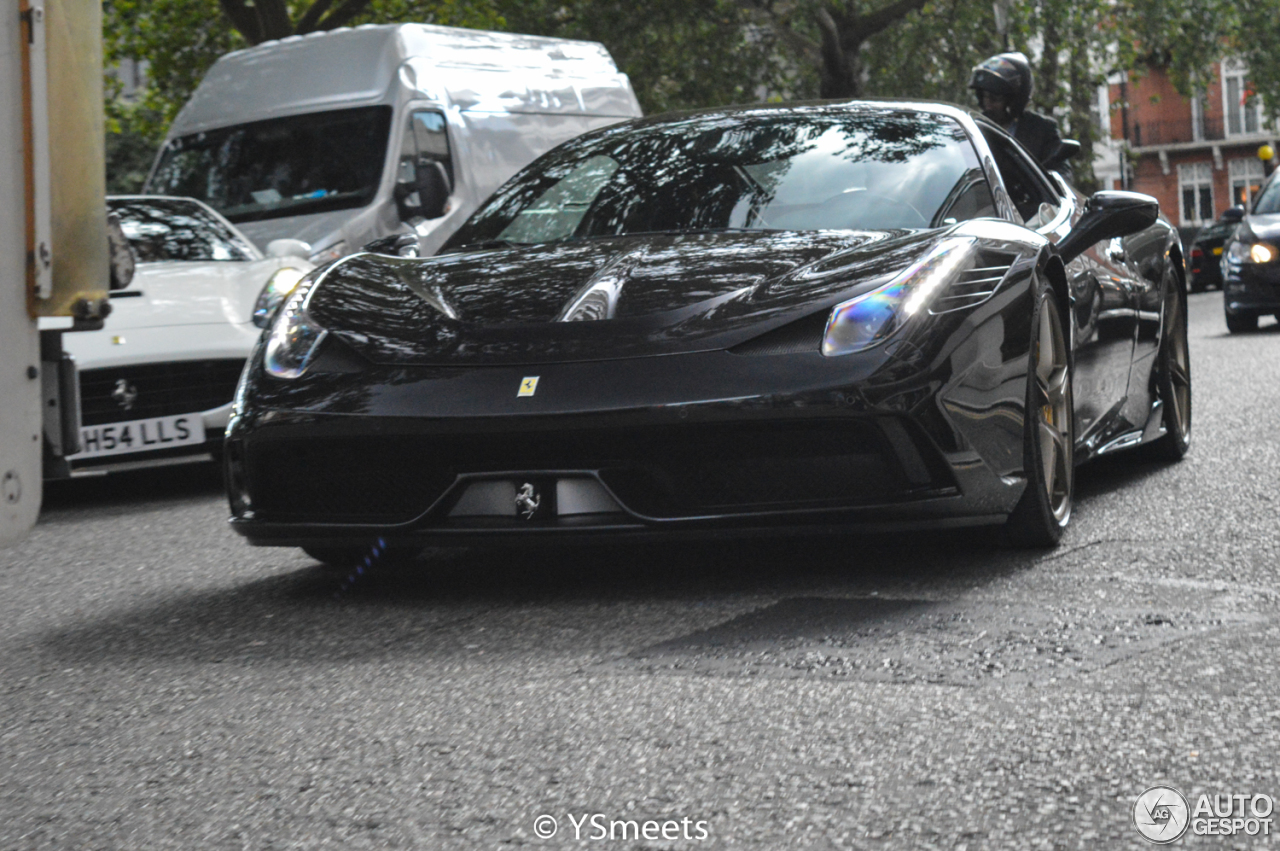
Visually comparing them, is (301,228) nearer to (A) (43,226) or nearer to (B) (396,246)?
(B) (396,246)

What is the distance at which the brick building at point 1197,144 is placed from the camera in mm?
68625

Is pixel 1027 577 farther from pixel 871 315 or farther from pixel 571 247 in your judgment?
pixel 571 247

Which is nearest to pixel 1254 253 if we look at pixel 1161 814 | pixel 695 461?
pixel 695 461

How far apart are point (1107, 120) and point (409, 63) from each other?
62890 mm

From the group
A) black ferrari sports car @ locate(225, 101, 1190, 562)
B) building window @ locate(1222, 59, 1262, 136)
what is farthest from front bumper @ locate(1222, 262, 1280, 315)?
building window @ locate(1222, 59, 1262, 136)

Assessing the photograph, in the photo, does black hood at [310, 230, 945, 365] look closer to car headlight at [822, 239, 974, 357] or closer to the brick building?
car headlight at [822, 239, 974, 357]

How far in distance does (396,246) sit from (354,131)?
6704mm

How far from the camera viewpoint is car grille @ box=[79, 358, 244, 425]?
24.8ft

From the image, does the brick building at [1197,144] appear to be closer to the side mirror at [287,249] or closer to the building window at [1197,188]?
the building window at [1197,188]

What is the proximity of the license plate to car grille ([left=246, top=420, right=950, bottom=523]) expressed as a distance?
3240 millimetres

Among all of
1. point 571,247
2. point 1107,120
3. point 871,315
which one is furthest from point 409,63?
point 1107,120

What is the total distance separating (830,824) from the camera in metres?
2.73

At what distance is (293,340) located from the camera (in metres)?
4.88

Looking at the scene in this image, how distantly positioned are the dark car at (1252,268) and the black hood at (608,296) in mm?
11842
